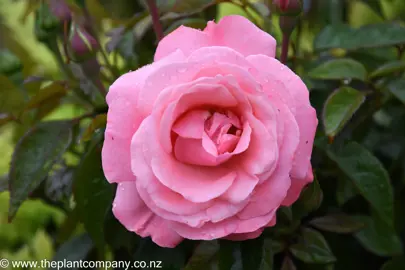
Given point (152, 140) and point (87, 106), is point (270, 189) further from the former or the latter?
point (87, 106)

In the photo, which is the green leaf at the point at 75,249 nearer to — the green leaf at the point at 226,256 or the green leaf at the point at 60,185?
the green leaf at the point at 60,185

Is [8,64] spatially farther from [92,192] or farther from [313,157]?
[313,157]

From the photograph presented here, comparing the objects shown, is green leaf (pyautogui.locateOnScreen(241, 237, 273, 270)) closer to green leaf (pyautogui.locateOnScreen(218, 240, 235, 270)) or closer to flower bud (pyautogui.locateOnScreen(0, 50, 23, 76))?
green leaf (pyautogui.locateOnScreen(218, 240, 235, 270))

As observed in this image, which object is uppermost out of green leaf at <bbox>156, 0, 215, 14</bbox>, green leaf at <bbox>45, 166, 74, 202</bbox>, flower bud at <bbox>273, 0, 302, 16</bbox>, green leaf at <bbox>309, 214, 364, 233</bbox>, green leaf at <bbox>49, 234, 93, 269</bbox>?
flower bud at <bbox>273, 0, 302, 16</bbox>

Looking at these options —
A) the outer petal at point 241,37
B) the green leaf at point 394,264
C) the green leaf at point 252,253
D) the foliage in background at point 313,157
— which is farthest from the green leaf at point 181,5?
the green leaf at point 394,264

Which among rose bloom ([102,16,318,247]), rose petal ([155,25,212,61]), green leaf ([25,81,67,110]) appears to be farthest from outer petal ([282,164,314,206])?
green leaf ([25,81,67,110])

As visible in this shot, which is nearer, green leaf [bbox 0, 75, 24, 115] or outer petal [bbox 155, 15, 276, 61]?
outer petal [bbox 155, 15, 276, 61]

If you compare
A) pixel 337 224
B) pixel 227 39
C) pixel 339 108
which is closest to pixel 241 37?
pixel 227 39
